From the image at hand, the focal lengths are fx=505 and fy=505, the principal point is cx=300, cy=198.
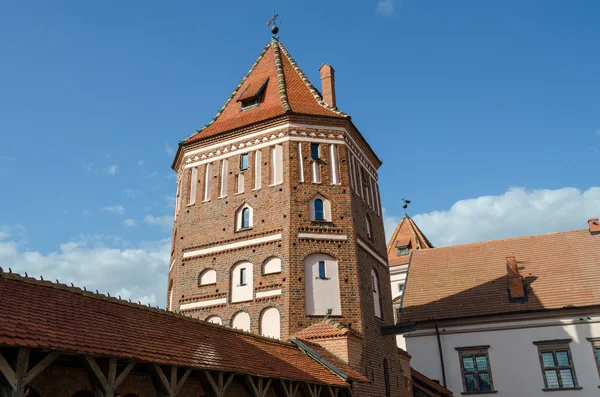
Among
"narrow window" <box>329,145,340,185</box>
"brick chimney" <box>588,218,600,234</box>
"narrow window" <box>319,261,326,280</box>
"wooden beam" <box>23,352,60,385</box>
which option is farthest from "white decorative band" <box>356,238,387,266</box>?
"brick chimney" <box>588,218,600,234</box>

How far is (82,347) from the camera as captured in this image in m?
6.79

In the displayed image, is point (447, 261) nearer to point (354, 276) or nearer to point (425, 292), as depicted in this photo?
point (425, 292)

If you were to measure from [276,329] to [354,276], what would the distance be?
320 centimetres

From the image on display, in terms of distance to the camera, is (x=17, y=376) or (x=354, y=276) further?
(x=354, y=276)

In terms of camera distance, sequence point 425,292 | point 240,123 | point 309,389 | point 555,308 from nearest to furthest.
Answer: point 309,389 → point 240,123 → point 555,308 → point 425,292

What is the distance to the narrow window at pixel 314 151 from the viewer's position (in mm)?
18859

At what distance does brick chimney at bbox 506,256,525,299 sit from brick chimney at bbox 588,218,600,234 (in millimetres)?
4708

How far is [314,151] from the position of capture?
19.0 metres

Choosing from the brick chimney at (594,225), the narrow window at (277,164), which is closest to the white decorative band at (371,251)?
the narrow window at (277,164)

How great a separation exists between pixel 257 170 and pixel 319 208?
2.79 meters

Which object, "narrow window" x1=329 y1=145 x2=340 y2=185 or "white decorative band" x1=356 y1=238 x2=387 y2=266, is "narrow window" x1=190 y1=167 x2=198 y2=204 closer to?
"narrow window" x1=329 y1=145 x2=340 y2=185

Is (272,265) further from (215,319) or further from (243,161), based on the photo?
(243,161)

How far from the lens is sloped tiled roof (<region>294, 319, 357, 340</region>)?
15008mm

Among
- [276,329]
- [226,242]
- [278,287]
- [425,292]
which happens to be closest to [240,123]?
[226,242]
